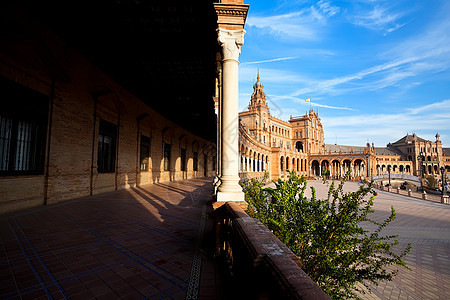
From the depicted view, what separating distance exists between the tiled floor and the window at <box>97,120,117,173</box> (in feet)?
16.5

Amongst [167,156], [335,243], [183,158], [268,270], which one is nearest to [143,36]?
[335,243]

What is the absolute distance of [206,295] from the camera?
2627 mm

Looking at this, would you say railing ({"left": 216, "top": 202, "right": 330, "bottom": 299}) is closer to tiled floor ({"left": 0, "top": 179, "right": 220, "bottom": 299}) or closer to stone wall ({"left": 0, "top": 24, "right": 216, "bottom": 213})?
tiled floor ({"left": 0, "top": 179, "right": 220, "bottom": 299})

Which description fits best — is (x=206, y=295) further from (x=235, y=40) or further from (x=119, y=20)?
(x=119, y=20)

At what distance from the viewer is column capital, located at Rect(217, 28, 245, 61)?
499 centimetres

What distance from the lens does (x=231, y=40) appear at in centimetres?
502

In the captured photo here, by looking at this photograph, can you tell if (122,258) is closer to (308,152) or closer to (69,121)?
(69,121)

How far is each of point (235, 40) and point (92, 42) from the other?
22.2ft

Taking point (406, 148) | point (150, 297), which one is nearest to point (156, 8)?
point (150, 297)

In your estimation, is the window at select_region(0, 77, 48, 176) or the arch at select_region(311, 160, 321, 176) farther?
the arch at select_region(311, 160, 321, 176)

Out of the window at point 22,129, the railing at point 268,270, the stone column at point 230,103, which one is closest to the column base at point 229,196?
the stone column at point 230,103

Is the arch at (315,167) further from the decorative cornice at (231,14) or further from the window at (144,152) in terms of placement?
the decorative cornice at (231,14)

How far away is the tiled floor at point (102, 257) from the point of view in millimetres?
2705

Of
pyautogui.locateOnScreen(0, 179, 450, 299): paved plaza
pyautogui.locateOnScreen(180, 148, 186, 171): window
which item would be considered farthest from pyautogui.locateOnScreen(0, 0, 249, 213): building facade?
pyautogui.locateOnScreen(180, 148, 186, 171): window
